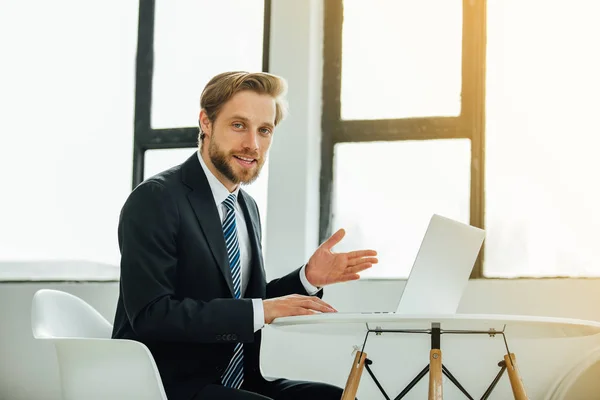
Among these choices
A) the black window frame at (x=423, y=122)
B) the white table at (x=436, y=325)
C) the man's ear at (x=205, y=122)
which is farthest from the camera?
the black window frame at (x=423, y=122)

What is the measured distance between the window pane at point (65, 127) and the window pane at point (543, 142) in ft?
5.89

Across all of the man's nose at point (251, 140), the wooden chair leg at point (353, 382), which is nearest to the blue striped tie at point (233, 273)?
the man's nose at point (251, 140)

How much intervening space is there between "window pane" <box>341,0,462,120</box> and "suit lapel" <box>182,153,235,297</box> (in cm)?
149

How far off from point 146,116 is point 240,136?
1.68m

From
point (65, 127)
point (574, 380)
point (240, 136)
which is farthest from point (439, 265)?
point (65, 127)

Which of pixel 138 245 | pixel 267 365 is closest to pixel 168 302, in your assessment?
pixel 138 245

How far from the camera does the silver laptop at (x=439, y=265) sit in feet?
5.81

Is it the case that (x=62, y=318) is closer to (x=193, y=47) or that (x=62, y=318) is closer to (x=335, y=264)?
(x=335, y=264)

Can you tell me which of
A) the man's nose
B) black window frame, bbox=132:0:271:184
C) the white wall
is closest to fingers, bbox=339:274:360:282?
the man's nose

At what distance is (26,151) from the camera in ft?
13.2

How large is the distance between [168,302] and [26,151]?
95.8 inches

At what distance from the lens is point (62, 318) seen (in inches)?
86.3

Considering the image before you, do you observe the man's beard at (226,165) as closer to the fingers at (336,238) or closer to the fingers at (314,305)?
the fingers at (336,238)

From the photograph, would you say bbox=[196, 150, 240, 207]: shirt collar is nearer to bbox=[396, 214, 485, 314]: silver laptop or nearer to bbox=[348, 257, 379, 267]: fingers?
bbox=[348, 257, 379, 267]: fingers
